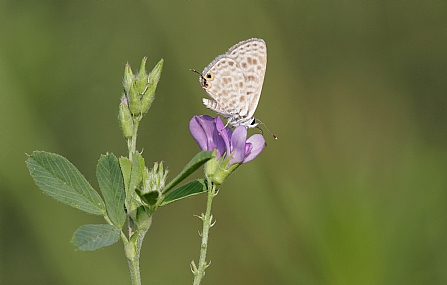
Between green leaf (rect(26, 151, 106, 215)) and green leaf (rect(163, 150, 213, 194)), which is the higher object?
green leaf (rect(26, 151, 106, 215))

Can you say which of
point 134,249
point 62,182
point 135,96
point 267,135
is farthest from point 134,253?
point 267,135

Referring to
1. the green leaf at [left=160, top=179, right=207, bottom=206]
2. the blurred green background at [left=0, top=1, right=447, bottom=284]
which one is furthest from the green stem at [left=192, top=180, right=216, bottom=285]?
the blurred green background at [left=0, top=1, right=447, bottom=284]

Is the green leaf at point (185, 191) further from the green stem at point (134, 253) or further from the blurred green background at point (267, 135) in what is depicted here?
the blurred green background at point (267, 135)

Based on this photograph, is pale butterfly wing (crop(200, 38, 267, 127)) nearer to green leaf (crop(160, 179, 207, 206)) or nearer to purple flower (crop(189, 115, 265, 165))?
purple flower (crop(189, 115, 265, 165))

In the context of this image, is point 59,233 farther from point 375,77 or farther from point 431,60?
point 431,60

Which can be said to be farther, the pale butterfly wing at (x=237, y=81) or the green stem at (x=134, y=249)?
the pale butterfly wing at (x=237, y=81)

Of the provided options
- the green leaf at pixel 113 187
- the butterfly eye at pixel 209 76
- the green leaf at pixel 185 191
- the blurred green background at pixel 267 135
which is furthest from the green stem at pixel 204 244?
the blurred green background at pixel 267 135
